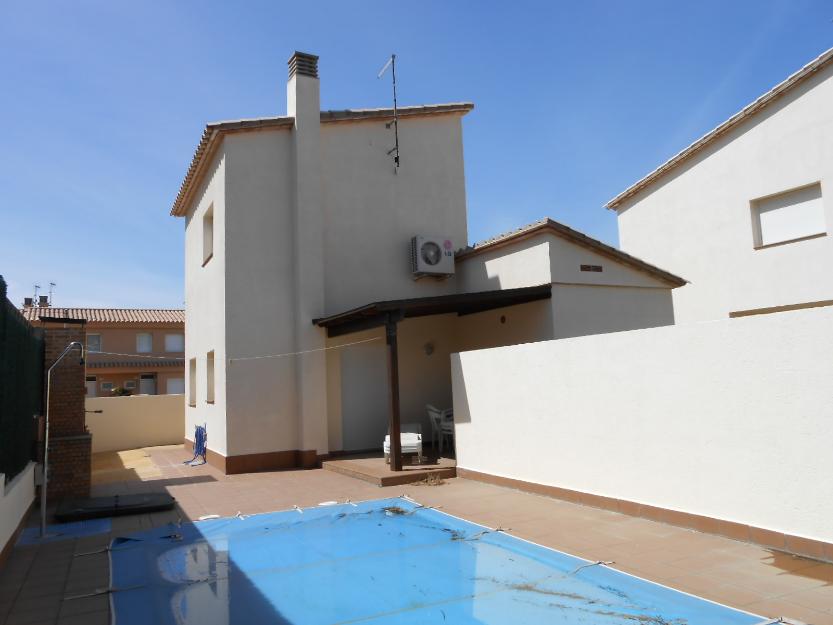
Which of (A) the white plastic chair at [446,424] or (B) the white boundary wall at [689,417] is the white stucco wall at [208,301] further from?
(B) the white boundary wall at [689,417]

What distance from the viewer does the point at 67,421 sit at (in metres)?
10.5

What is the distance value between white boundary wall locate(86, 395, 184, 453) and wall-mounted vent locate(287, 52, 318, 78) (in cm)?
1109

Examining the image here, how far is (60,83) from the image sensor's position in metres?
10.3

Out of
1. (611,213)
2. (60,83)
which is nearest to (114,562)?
(60,83)

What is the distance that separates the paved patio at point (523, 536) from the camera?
4.92 metres

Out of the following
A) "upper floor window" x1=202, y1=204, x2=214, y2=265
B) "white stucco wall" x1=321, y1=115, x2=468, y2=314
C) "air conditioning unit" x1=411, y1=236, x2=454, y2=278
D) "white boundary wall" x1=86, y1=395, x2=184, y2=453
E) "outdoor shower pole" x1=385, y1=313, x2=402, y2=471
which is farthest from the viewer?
"white boundary wall" x1=86, y1=395, x2=184, y2=453

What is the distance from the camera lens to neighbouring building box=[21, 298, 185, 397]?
122 ft

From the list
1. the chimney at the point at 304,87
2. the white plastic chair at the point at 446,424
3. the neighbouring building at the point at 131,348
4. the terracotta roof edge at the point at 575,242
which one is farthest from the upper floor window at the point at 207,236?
the neighbouring building at the point at 131,348

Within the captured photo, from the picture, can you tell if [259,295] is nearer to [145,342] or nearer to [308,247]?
[308,247]

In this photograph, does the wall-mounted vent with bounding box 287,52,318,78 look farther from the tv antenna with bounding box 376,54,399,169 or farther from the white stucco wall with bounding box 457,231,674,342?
the white stucco wall with bounding box 457,231,674,342

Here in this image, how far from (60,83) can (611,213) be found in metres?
16.0

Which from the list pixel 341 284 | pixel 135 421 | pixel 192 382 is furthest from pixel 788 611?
pixel 135 421

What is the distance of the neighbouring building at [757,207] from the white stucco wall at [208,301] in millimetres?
12201

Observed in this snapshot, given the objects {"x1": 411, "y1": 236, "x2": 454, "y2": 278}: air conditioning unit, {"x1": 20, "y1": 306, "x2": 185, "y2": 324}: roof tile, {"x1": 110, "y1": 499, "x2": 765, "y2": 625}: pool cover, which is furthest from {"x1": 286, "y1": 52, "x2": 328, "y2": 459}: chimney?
{"x1": 20, "y1": 306, "x2": 185, "y2": 324}: roof tile
